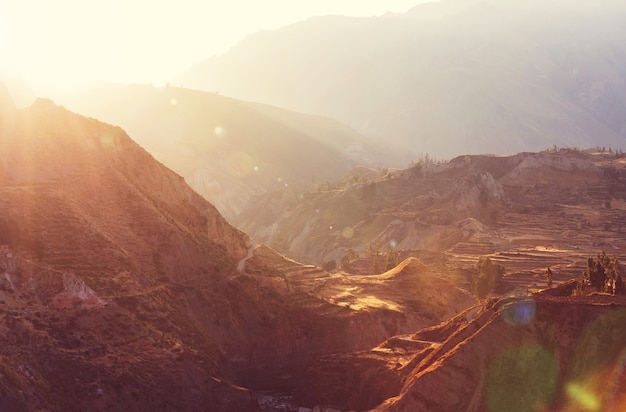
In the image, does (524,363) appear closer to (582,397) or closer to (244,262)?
(582,397)

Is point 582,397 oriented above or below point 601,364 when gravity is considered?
below

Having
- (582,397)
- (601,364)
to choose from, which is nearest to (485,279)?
(601,364)

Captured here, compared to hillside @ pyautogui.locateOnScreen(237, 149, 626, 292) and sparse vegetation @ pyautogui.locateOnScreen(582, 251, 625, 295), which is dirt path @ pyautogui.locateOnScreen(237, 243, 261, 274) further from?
sparse vegetation @ pyautogui.locateOnScreen(582, 251, 625, 295)

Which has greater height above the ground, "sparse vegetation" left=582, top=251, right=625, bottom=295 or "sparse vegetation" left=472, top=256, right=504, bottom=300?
"sparse vegetation" left=582, top=251, right=625, bottom=295

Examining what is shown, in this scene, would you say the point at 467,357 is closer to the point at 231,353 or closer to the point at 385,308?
the point at 231,353

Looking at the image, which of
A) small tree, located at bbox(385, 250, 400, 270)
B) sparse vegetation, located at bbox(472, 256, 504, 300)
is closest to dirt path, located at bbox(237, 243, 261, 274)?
small tree, located at bbox(385, 250, 400, 270)
